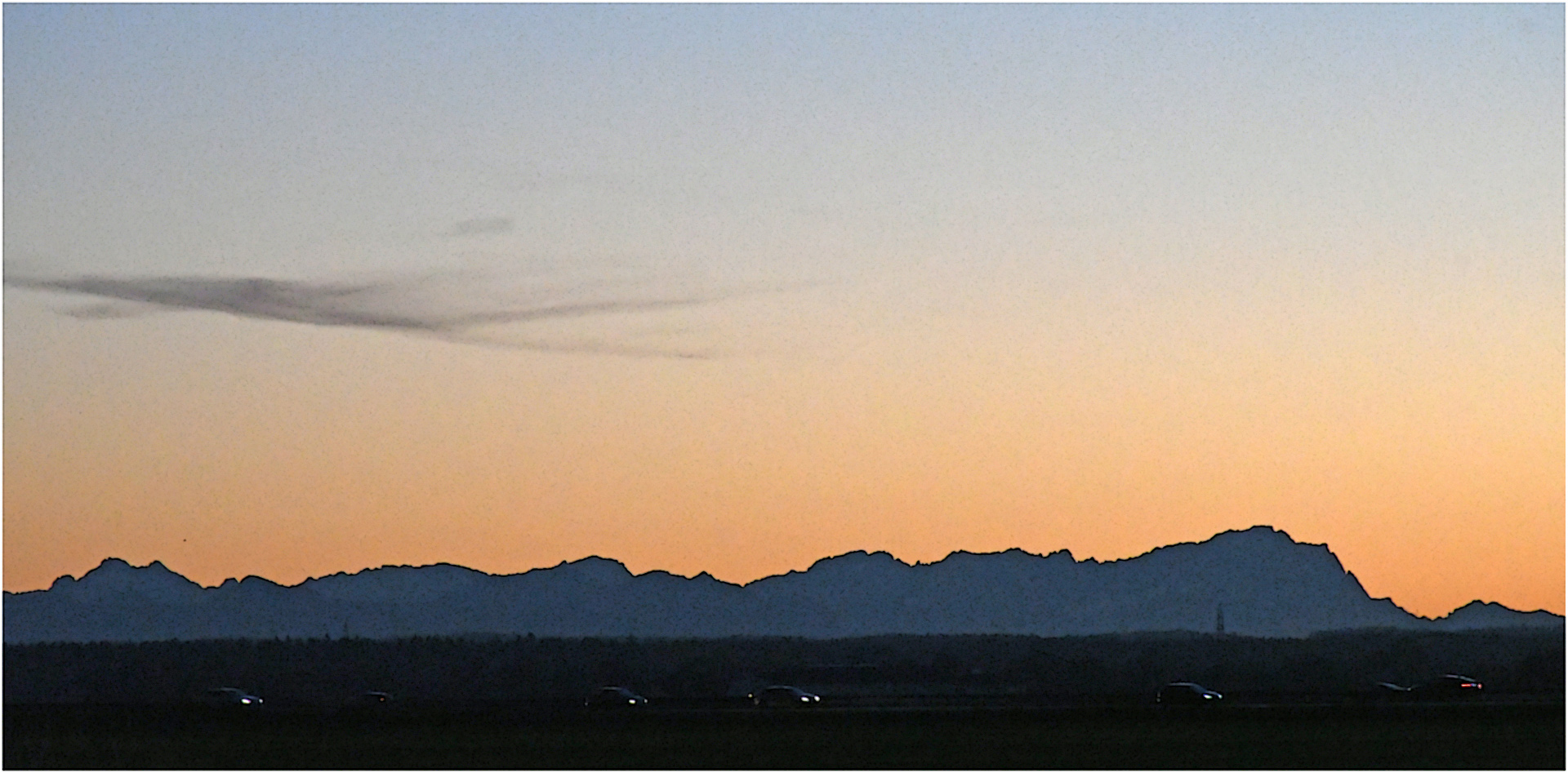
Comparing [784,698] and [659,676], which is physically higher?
[659,676]

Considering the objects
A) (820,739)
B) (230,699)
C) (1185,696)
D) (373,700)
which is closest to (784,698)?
(1185,696)

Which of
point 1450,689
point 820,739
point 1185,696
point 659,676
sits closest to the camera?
point 820,739

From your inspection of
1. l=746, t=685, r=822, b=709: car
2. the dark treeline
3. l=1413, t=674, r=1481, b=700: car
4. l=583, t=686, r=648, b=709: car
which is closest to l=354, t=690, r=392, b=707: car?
l=583, t=686, r=648, b=709: car

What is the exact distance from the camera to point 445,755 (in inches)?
2056

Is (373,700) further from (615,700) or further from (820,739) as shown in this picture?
(820,739)

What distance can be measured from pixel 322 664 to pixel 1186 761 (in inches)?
5745

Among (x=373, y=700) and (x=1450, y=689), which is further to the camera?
(x=373, y=700)

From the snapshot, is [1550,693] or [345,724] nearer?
[345,724]

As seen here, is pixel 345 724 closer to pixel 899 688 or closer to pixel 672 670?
pixel 899 688

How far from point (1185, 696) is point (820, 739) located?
25.5m

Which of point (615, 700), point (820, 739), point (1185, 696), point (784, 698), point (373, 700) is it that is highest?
point (1185, 696)

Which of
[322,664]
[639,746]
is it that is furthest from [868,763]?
[322,664]

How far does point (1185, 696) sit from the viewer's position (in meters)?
76.1

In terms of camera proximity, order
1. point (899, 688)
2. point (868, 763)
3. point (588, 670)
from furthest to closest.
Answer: point (588, 670)
point (899, 688)
point (868, 763)
